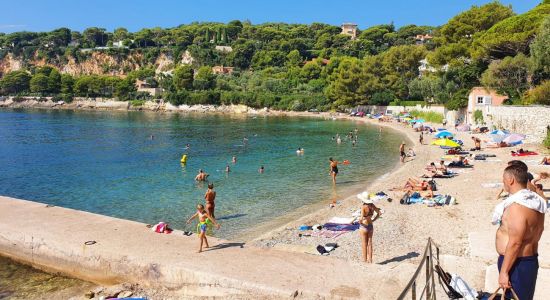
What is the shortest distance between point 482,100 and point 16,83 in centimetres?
13944

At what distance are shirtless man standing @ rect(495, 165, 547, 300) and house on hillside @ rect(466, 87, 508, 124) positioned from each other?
39998mm

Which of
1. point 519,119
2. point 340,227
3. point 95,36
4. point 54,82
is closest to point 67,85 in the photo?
→ point 54,82

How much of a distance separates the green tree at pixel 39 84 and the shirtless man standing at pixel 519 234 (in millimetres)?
149740

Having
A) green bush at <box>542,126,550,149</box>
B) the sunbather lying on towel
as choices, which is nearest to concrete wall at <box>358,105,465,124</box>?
green bush at <box>542,126,550,149</box>

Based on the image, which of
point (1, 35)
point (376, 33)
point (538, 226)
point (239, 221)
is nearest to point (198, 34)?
point (376, 33)

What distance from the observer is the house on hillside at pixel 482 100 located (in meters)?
41.3

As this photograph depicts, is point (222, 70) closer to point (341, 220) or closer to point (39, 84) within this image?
point (39, 84)

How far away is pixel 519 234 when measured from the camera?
421 cm

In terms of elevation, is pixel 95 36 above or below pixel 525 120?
above

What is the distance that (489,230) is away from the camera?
475 inches

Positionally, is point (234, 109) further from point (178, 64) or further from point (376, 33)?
point (376, 33)

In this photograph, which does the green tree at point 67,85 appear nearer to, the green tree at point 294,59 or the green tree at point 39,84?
the green tree at point 39,84

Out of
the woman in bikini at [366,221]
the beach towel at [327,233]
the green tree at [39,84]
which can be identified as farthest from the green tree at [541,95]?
the green tree at [39,84]

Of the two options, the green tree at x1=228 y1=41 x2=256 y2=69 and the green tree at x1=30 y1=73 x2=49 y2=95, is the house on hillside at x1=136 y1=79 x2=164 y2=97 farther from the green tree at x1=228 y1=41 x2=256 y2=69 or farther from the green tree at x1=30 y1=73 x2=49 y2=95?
the green tree at x1=30 y1=73 x2=49 y2=95
